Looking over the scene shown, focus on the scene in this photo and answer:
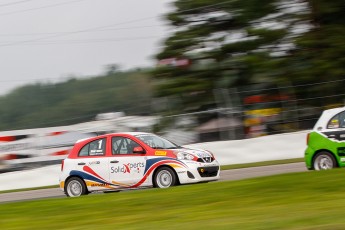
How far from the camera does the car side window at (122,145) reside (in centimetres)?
1677

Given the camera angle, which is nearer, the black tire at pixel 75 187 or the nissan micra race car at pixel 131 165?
the nissan micra race car at pixel 131 165

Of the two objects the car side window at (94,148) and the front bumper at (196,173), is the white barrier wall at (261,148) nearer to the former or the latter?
the front bumper at (196,173)

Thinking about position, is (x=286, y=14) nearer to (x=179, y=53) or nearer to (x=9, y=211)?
(x=179, y=53)

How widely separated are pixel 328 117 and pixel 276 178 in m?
4.72

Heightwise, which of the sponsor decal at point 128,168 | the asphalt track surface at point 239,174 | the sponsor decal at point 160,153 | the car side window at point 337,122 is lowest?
the asphalt track surface at point 239,174

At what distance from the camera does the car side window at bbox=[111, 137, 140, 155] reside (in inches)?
660

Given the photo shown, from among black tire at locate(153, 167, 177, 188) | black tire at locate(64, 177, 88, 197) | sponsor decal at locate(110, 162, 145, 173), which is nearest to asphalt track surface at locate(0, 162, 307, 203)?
black tire at locate(64, 177, 88, 197)

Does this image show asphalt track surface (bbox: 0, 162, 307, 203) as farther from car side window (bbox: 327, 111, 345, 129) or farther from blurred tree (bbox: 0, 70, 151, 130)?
blurred tree (bbox: 0, 70, 151, 130)

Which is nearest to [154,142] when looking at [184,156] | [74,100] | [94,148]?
[184,156]

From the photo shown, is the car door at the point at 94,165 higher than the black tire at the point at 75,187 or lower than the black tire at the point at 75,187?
higher

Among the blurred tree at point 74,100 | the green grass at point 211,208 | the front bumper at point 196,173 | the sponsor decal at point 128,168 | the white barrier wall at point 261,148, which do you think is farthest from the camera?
the blurred tree at point 74,100

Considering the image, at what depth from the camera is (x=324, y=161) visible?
17031mm

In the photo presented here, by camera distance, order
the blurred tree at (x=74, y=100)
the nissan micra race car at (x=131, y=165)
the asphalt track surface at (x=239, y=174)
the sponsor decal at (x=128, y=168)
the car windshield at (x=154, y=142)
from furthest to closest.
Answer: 1. the blurred tree at (x=74, y=100)
2. the asphalt track surface at (x=239, y=174)
3. the car windshield at (x=154, y=142)
4. the sponsor decal at (x=128, y=168)
5. the nissan micra race car at (x=131, y=165)

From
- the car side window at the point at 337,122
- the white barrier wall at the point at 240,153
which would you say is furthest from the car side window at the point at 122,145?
the white barrier wall at the point at 240,153
